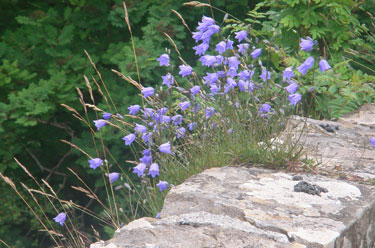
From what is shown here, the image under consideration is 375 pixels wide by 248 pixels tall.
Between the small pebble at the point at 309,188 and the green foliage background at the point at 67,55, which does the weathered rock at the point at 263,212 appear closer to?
the small pebble at the point at 309,188

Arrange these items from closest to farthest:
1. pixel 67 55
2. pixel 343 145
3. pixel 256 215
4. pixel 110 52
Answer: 1. pixel 256 215
2. pixel 343 145
3. pixel 67 55
4. pixel 110 52

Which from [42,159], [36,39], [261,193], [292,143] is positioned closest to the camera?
[261,193]

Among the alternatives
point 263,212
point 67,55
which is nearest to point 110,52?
point 67,55

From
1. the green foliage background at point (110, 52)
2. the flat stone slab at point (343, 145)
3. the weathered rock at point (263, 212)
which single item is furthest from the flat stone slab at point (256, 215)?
the green foliage background at point (110, 52)

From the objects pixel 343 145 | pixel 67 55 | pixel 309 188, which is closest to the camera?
pixel 309 188

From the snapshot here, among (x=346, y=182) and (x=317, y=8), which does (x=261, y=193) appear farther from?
(x=317, y=8)

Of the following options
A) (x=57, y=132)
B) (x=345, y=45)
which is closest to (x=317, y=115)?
(x=345, y=45)

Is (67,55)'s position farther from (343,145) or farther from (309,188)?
(309,188)

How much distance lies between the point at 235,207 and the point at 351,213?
565 millimetres

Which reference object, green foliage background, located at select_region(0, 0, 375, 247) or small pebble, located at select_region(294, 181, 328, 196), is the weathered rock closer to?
small pebble, located at select_region(294, 181, 328, 196)

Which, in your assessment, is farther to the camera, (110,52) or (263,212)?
(110,52)

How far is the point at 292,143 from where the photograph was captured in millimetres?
2996

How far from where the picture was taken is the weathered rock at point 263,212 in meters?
1.94

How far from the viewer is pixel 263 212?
2.21 meters
